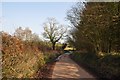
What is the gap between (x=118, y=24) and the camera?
56.3 feet

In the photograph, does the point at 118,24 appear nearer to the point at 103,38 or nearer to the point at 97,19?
the point at 97,19

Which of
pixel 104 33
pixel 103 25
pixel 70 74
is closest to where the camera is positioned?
pixel 70 74

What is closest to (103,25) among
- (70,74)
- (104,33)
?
(104,33)

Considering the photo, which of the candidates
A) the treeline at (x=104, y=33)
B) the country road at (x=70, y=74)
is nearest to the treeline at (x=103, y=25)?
the treeline at (x=104, y=33)

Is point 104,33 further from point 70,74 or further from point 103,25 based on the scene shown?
point 70,74

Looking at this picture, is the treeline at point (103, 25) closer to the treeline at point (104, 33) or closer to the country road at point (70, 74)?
the treeline at point (104, 33)

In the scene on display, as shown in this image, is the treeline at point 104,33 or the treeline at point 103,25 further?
the treeline at point 103,25

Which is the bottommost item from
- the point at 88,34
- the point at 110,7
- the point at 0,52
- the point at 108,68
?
the point at 108,68

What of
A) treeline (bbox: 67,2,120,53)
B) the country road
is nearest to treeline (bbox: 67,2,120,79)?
treeline (bbox: 67,2,120,53)

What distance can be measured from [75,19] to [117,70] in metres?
15.7

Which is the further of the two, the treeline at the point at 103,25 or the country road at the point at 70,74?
the treeline at the point at 103,25

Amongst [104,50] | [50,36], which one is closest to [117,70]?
[104,50]

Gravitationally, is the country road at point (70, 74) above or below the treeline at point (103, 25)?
below

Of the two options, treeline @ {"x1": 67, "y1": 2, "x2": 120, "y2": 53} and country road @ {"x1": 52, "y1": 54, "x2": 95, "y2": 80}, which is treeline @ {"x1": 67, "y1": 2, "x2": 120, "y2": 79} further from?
country road @ {"x1": 52, "y1": 54, "x2": 95, "y2": 80}
